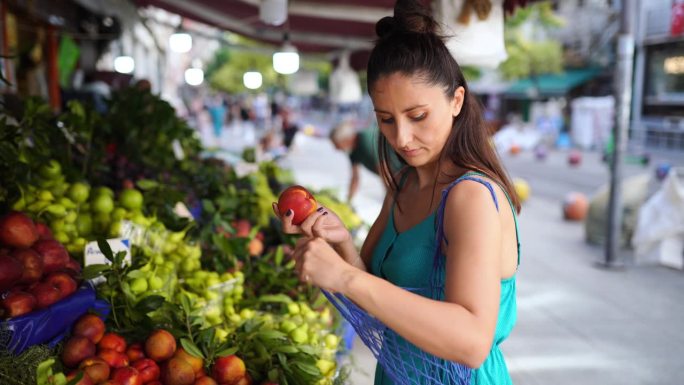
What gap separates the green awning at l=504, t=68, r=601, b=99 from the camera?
3186cm

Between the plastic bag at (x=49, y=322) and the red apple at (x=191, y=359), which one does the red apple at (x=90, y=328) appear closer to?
the plastic bag at (x=49, y=322)

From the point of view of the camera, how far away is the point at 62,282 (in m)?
2.25

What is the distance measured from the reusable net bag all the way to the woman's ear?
0.76ft

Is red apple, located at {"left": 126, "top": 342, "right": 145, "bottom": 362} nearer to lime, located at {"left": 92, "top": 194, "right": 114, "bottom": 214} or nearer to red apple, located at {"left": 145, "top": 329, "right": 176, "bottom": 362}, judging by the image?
red apple, located at {"left": 145, "top": 329, "right": 176, "bottom": 362}

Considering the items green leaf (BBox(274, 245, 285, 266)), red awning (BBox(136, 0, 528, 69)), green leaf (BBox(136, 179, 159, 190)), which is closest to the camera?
green leaf (BBox(136, 179, 159, 190))

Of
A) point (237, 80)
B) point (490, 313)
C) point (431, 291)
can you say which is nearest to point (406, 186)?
point (431, 291)

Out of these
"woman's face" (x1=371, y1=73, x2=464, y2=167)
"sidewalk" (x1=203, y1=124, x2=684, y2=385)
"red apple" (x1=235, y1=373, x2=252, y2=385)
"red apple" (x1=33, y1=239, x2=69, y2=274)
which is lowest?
"sidewalk" (x1=203, y1=124, x2=684, y2=385)

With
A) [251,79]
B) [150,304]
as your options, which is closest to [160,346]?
[150,304]

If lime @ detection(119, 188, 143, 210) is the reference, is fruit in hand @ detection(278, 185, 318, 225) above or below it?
above

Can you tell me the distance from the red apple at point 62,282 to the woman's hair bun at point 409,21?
1.47 metres

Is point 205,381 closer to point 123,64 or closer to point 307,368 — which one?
point 307,368

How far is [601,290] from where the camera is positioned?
6.05m

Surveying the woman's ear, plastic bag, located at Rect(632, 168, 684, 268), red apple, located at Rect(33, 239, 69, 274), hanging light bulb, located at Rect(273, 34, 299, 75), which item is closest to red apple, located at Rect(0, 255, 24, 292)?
red apple, located at Rect(33, 239, 69, 274)

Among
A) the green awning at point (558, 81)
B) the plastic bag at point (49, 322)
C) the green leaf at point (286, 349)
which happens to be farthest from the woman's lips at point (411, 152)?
the green awning at point (558, 81)
